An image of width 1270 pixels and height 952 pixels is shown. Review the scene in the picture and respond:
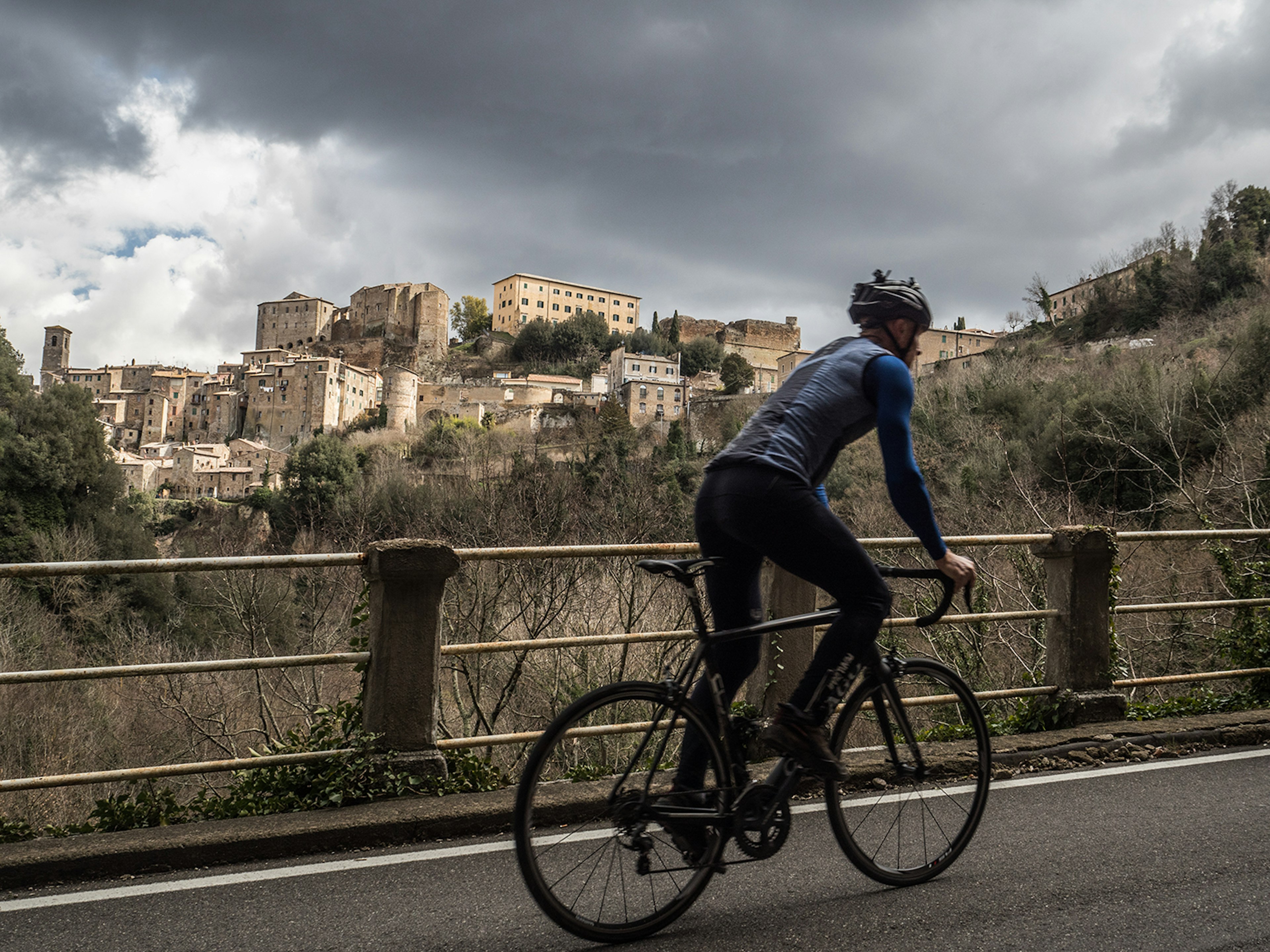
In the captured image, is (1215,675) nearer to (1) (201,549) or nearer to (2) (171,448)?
(1) (201,549)

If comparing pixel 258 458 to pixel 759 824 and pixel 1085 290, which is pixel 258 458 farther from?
pixel 759 824

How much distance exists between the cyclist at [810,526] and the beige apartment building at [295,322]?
418 feet

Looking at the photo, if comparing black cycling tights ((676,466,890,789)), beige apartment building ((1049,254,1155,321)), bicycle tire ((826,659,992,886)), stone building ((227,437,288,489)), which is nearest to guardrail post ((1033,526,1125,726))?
bicycle tire ((826,659,992,886))

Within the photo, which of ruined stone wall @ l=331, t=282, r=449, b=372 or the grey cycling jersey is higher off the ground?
ruined stone wall @ l=331, t=282, r=449, b=372

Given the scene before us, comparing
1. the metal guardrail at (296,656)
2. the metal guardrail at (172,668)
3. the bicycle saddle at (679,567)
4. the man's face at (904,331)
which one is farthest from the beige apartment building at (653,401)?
the bicycle saddle at (679,567)

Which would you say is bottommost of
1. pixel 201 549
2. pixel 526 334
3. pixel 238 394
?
pixel 201 549

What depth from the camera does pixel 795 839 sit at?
11.6 feet

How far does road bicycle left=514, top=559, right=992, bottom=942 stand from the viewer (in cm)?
265

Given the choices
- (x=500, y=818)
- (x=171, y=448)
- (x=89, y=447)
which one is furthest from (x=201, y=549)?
(x=171, y=448)

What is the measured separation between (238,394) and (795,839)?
116 meters

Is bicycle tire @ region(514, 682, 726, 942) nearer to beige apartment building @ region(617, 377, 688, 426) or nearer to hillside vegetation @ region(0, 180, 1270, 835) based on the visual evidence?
hillside vegetation @ region(0, 180, 1270, 835)

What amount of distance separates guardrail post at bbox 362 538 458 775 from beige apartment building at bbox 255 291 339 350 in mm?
125916

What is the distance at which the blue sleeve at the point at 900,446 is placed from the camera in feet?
8.98

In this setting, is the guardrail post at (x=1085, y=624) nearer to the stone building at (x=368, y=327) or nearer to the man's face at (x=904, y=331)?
the man's face at (x=904, y=331)
